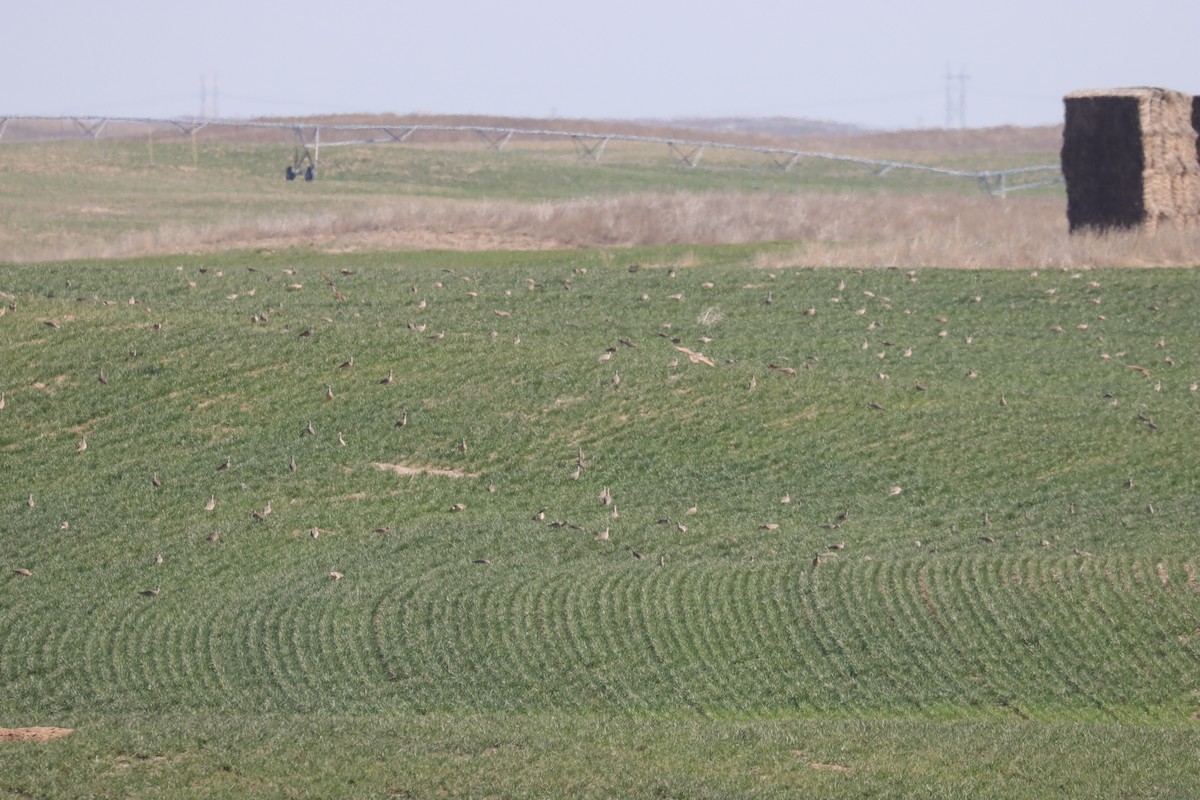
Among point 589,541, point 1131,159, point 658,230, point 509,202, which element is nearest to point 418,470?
point 589,541

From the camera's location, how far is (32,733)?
11.2m

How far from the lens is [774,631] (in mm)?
14188

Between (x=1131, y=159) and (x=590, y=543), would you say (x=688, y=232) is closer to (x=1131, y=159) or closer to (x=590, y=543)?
(x=1131, y=159)

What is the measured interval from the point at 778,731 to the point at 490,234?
30.1 metres

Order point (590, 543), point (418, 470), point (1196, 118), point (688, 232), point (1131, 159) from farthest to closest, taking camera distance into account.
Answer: point (688, 232) < point (1196, 118) < point (1131, 159) < point (418, 470) < point (590, 543)

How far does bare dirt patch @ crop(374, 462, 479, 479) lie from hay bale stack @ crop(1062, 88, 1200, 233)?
65.5 feet

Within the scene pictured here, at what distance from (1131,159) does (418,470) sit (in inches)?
810

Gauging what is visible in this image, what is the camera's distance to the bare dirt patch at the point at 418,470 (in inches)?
747

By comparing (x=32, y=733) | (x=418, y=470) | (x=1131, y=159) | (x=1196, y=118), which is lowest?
(x=32, y=733)

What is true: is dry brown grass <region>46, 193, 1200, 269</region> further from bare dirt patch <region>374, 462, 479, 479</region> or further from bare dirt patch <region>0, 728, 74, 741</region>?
bare dirt patch <region>0, 728, 74, 741</region>

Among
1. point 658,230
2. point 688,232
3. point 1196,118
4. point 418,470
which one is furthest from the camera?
point 658,230

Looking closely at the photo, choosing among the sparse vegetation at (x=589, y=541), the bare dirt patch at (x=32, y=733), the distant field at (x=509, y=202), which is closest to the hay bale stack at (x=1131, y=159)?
the distant field at (x=509, y=202)

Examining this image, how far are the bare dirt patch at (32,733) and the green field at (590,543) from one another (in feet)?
1.43

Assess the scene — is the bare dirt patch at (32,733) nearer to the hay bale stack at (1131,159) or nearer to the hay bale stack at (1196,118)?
the hay bale stack at (1131,159)
